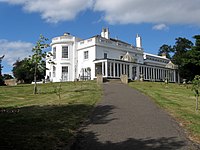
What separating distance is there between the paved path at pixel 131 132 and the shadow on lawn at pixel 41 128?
1.82 feet

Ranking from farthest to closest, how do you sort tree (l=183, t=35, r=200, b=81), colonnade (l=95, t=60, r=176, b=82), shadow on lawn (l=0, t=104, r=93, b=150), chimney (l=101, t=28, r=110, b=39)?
1. chimney (l=101, t=28, r=110, b=39)
2. tree (l=183, t=35, r=200, b=81)
3. colonnade (l=95, t=60, r=176, b=82)
4. shadow on lawn (l=0, t=104, r=93, b=150)

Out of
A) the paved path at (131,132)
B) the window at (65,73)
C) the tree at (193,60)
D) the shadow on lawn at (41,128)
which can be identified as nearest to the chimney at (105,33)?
the window at (65,73)

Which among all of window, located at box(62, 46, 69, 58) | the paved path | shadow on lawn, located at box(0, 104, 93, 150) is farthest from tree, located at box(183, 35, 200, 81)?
shadow on lawn, located at box(0, 104, 93, 150)

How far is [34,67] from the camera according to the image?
28.3m

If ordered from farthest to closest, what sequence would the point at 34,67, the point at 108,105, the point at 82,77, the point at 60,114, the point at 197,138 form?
the point at 82,77, the point at 34,67, the point at 108,105, the point at 60,114, the point at 197,138

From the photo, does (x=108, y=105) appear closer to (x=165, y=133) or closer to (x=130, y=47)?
(x=165, y=133)

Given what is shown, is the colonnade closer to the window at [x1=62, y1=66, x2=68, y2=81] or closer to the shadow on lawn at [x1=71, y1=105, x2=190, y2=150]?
the window at [x1=62, y1=66, x2=68, y2=81]

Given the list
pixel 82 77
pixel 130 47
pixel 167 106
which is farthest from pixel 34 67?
pixel 130 47

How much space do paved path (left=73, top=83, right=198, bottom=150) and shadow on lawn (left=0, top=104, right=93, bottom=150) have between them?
0.56 m

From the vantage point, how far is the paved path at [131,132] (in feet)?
28.6

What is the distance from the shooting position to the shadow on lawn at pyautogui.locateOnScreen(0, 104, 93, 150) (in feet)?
27.3

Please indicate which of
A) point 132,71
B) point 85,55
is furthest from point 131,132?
point 132,71

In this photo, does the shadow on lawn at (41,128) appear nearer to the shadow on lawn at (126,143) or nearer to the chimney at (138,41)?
the shadow on lawn at (126,143)

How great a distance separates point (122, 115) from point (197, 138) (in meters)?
4.36
